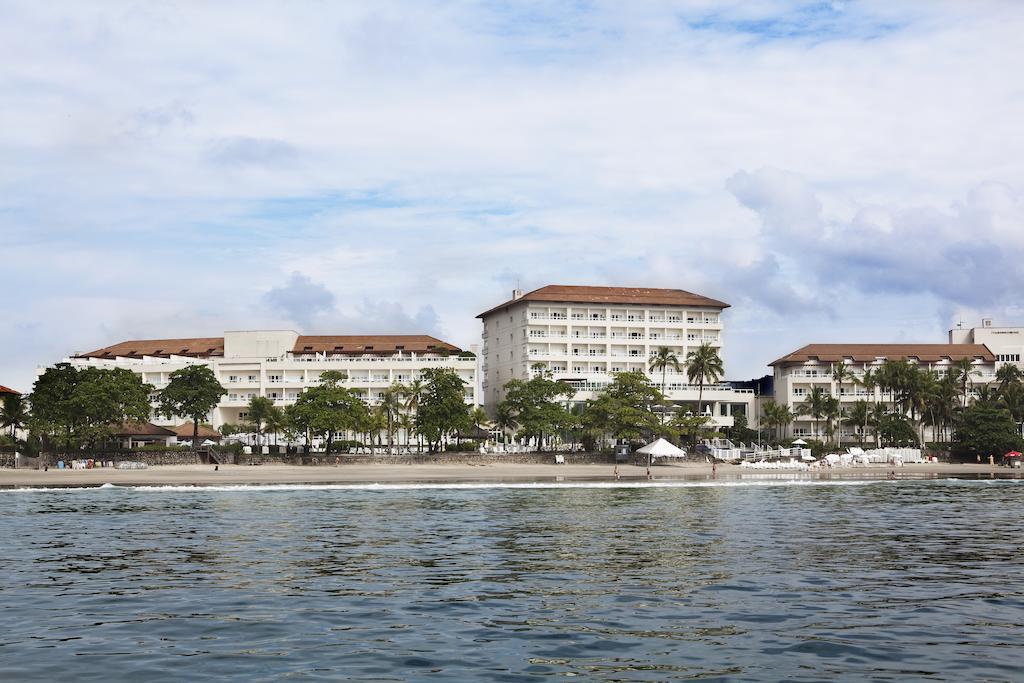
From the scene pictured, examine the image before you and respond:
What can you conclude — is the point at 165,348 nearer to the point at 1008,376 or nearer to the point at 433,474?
the point at 433,474

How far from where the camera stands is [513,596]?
21.5 metres

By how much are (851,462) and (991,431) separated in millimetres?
15064

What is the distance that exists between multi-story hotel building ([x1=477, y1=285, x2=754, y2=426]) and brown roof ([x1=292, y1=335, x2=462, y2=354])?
945 centimetres

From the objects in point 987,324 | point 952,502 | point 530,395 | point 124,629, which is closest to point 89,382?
point 530,395

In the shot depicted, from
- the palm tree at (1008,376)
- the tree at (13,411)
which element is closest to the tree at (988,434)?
the palm tree at (1008,376)

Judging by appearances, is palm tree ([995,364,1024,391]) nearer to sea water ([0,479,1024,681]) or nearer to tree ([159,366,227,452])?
tree ([159,366,227,452])

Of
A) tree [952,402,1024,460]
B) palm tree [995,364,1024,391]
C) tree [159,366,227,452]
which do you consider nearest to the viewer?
tree [159,366,227,452]

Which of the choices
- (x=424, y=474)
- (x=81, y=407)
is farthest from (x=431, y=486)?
(x=81, y=407)

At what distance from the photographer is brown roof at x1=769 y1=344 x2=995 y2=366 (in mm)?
134625

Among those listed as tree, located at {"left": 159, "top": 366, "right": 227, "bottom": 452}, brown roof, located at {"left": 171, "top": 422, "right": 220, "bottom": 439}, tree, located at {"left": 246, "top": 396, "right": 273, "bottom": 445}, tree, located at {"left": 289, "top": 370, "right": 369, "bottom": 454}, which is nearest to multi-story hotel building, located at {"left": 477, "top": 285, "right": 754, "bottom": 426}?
tree, located at {"left": 246, "top": 396, "right": 273, "bottom": 445}

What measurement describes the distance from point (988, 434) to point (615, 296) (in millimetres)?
47544

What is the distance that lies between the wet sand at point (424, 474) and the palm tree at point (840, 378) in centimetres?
3035

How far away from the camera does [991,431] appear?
104m

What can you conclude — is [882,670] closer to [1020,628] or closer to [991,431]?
[1020,628]
